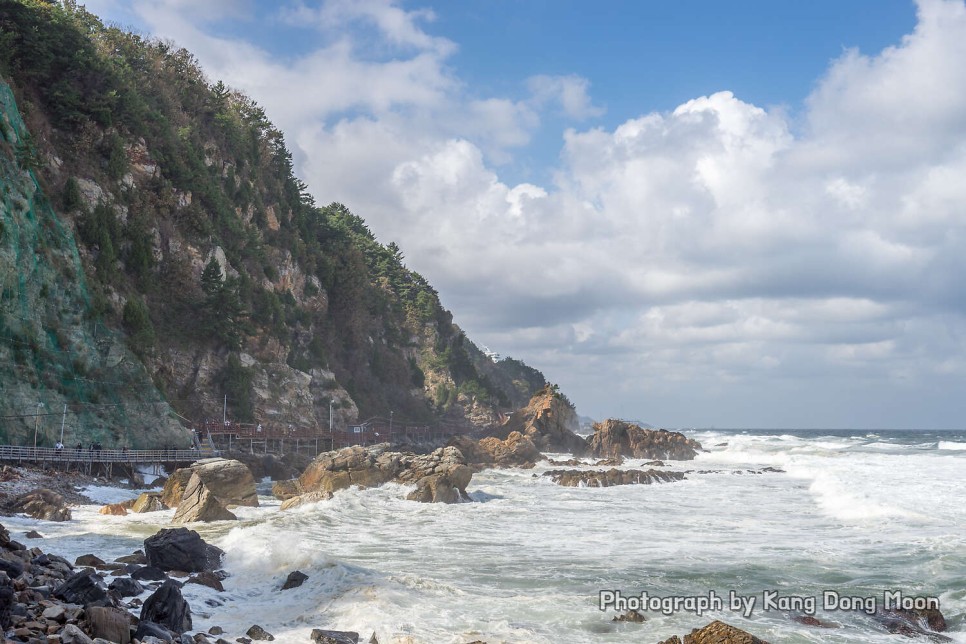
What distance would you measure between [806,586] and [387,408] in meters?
70.1

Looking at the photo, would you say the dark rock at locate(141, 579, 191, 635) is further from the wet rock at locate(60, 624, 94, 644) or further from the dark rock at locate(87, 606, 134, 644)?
the wet rock at locate(60, 624, 94, 644)

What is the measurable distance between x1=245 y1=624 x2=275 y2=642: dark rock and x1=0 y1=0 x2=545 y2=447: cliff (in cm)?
2589

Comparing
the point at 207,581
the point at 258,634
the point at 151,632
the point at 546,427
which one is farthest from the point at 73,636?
the point at 546,427

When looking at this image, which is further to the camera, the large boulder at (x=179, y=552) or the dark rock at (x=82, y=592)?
the large boulder at (x=179, y=552)

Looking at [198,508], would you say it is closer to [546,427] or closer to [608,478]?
[608,478]

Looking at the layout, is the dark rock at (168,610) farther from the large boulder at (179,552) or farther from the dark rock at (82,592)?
the large boulder at (179,552)

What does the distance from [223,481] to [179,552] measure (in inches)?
578

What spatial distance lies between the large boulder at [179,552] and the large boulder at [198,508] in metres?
8.13

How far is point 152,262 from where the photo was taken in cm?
5022

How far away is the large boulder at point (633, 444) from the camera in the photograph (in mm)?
81562

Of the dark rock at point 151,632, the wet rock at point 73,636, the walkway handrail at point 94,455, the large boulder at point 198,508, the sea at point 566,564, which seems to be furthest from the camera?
the walkway handrail at point 94,455

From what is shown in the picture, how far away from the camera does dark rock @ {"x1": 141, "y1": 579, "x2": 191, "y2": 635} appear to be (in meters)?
12.3

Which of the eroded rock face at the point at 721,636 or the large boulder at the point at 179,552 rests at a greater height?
the eroded rock face at the point at 721,636

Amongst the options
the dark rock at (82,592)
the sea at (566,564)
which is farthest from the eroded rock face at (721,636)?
the dark rock at (82,592)
